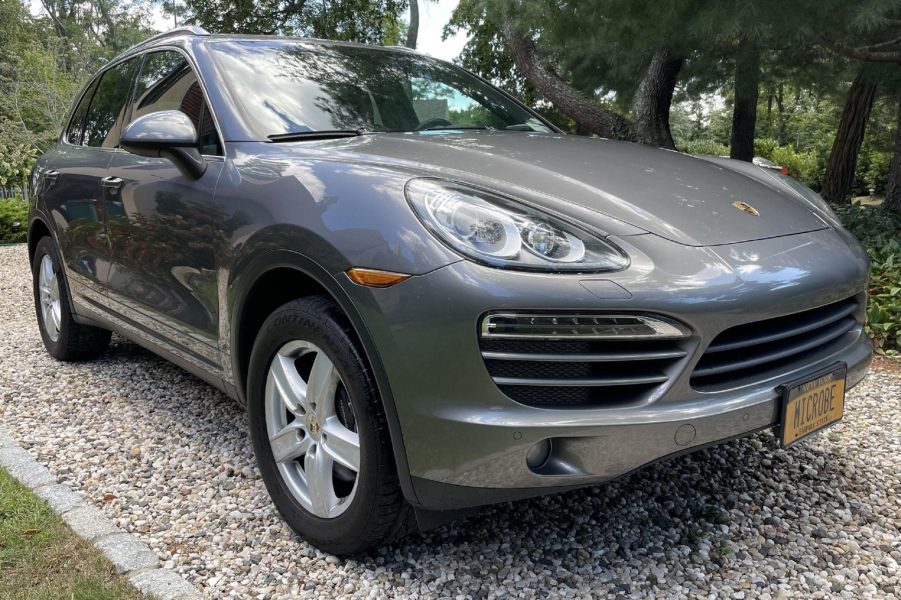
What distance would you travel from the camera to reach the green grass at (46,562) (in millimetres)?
2133

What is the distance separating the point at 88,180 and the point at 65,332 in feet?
3.91

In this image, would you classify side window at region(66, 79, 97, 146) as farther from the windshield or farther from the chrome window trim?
the windshield

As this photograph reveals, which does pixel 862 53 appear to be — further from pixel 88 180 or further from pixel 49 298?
pixel 49 298

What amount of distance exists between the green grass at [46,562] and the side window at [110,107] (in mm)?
1840

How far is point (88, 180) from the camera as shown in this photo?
366cm

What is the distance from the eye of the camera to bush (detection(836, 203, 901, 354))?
468 cm

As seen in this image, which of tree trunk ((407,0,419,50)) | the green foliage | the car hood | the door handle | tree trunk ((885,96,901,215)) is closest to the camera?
the car hood

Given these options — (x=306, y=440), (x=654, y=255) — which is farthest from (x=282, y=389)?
(x=654, y=255)

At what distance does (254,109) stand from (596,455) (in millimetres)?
1786

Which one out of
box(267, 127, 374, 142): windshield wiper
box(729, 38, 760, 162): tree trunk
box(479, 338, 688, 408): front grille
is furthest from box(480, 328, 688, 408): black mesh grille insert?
box(729, 38, 760, 162): tree trunk

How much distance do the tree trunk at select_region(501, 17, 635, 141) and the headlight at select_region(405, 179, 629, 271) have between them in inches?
279

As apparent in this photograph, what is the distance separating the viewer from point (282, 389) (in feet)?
7.72

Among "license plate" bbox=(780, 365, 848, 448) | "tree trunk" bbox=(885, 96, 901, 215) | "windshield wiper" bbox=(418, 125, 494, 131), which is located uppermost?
"windshield wiper" bbox=(418, 125, 494, 131)

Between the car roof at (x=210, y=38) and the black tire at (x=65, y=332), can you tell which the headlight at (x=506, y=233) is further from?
the black tire at (x=65, y=332)
